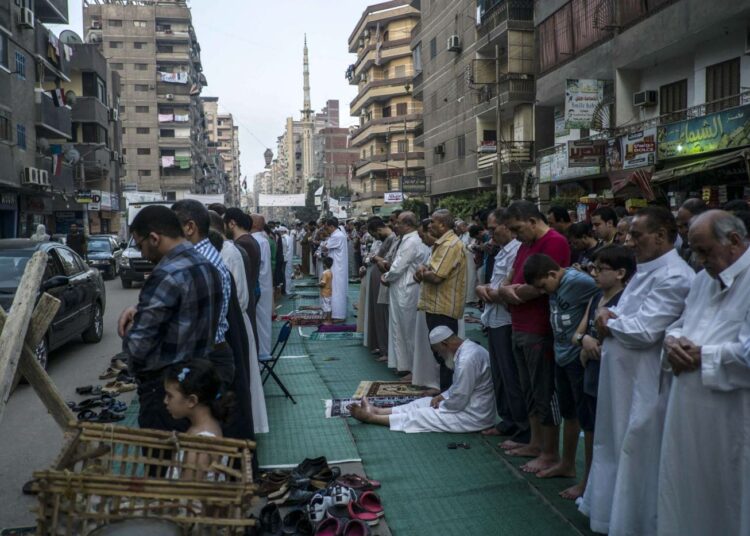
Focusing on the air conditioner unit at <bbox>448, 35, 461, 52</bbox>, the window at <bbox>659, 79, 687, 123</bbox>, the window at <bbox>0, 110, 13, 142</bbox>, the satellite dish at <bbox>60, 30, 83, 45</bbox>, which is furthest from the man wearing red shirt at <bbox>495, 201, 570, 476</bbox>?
the satellite dish at <bbox>60, 30, 83, 45</bbox>

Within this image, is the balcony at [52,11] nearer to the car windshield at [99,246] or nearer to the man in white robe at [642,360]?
the car windshield at [99,246]

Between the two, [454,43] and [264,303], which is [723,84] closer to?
[264,303]

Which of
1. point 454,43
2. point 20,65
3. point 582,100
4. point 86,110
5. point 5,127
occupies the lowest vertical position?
point 582,100

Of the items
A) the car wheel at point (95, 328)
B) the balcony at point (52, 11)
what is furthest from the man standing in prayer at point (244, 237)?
the balcony at point (52, 11)

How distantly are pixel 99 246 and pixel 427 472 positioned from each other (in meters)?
21.7

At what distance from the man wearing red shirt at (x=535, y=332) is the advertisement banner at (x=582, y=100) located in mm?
15695

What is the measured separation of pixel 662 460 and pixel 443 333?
3204 mm

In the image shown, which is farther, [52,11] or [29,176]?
[52,11]

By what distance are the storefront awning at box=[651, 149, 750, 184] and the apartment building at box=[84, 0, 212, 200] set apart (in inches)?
2342

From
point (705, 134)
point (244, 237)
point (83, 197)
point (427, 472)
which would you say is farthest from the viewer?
point (83, 197)

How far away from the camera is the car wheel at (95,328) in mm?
11409

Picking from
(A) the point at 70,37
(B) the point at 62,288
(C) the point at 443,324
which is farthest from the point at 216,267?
(A) the point at 70,37

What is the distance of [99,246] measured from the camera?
2481 centimetres

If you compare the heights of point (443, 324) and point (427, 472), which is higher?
point (443, 324)
